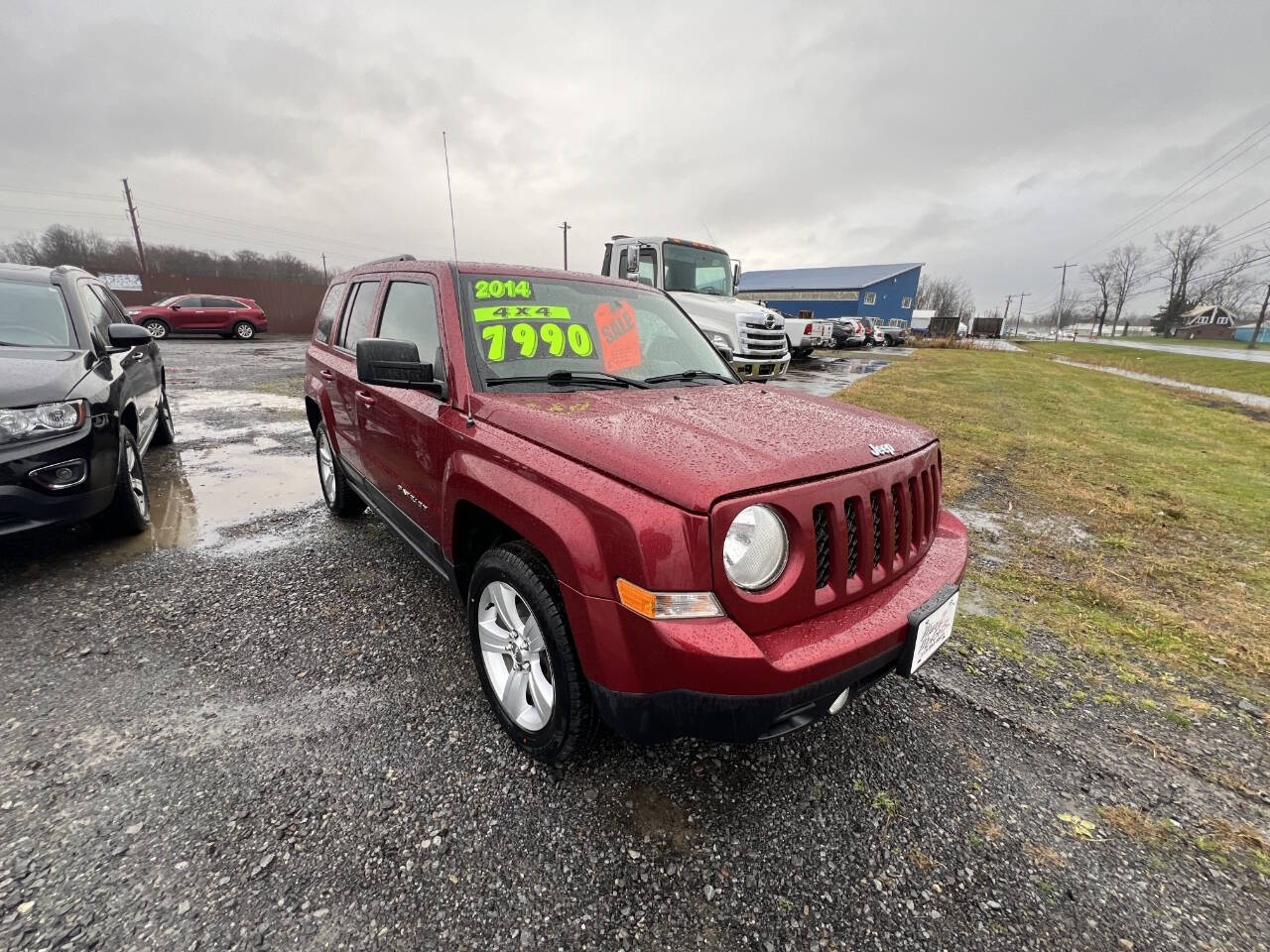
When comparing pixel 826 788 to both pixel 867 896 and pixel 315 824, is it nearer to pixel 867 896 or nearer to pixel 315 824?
pixel 867 896

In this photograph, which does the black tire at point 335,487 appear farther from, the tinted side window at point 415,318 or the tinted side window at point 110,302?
the tinted side window at point 110,302

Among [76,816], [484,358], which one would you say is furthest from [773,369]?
[76,816]

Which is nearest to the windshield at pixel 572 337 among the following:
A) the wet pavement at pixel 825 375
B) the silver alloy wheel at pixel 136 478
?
the silver alloy wheel at pixel 136 478

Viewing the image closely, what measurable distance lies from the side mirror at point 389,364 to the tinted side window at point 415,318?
0.19 metres

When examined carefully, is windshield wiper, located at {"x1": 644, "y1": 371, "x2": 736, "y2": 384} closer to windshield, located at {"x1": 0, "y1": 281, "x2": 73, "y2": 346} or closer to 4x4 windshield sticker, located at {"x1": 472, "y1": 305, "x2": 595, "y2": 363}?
4x4 windshield sticker, located at {"x1": 472, "y1": 305, "x2": 595, "y2": 363}

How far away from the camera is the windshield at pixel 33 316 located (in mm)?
3625

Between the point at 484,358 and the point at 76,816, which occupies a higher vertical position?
the point at 484,358

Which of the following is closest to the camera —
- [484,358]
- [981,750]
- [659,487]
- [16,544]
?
[659,487]

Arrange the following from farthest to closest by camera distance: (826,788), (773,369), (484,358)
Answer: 1. (773,369)
2. (484,358)
3. (826,788)

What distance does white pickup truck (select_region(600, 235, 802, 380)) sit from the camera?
9.88 metres

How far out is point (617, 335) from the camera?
2.81 m

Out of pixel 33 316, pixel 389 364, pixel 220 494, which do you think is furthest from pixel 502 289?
pixel 220 494

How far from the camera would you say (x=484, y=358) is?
7.91ft

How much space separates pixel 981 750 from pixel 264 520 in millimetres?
4655
